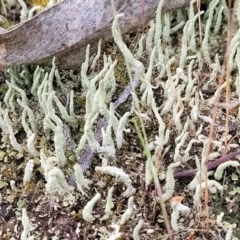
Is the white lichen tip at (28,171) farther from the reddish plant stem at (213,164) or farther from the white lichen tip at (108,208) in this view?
the reddish plant stem at (213,164)

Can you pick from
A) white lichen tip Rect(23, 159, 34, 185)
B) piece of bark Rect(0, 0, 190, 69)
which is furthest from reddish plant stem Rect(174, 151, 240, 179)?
piece of bark Rect(0, 0, 190, 69)

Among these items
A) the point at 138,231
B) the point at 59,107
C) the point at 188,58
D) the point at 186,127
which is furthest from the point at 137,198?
the point at 188,58

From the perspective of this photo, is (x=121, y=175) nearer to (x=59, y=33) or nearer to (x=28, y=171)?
(x=28, y=171)

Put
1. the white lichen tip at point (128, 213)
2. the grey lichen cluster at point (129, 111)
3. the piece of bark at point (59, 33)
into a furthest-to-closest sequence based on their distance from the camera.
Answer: the piece of bark at point (59, 33), the grey lichen cluster at point (129, 111), the white lichen tip at point (128, 213)

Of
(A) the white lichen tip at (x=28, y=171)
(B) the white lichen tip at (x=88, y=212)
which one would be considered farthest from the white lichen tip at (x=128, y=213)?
(A) the white lichen tip at (x=28, y=171)

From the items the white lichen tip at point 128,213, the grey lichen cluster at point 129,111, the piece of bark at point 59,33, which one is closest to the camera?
the white lichen tip at point 128,213

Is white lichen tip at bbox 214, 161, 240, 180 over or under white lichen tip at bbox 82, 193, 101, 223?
over

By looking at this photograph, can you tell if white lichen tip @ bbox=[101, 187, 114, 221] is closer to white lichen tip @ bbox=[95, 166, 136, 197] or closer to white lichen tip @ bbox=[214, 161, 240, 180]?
white lichen tip @ bbox=[95, 166, 136, 197]

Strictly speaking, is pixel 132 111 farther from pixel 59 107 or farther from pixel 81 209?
pixel 81 209

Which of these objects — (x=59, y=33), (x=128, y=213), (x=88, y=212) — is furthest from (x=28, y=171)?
(x=59, y=33)
